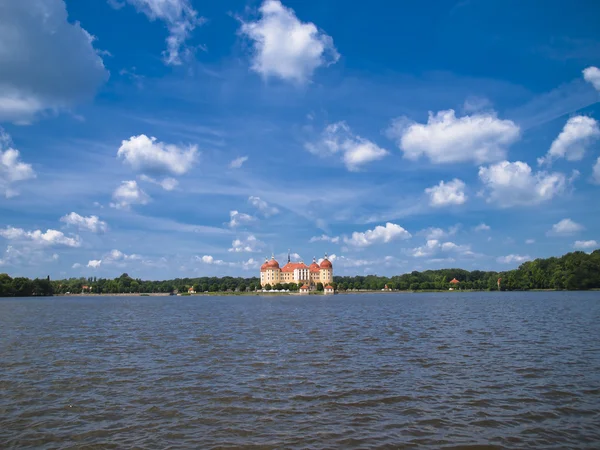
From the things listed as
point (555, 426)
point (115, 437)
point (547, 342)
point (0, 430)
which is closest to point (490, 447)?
point (555, 426)

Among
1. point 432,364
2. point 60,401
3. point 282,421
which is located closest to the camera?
point 282,421

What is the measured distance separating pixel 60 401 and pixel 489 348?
2236 centimetres

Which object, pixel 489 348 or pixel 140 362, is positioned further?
pixel 489 348

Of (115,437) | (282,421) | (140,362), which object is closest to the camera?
(115,437)

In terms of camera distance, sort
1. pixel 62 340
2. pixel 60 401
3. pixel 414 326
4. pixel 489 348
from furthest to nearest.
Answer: pixel 414 326 → pixel 62 340 → pixel 489 348 → pixel 60 401

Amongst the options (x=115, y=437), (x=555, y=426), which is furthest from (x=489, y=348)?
(x=115, y=437)

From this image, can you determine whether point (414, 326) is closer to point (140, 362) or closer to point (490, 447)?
point (140, 362)

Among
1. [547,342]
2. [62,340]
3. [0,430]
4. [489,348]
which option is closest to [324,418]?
[0,430]

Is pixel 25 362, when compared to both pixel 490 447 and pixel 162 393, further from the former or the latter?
pixel 490 447

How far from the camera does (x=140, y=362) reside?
23234 mm

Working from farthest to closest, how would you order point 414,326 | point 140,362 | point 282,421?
point 414,326 → point 140,362 → point 282,421

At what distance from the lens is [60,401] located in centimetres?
1576

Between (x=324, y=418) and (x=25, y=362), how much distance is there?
59.7 ft

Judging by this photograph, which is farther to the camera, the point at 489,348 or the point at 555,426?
the point at 489,348
